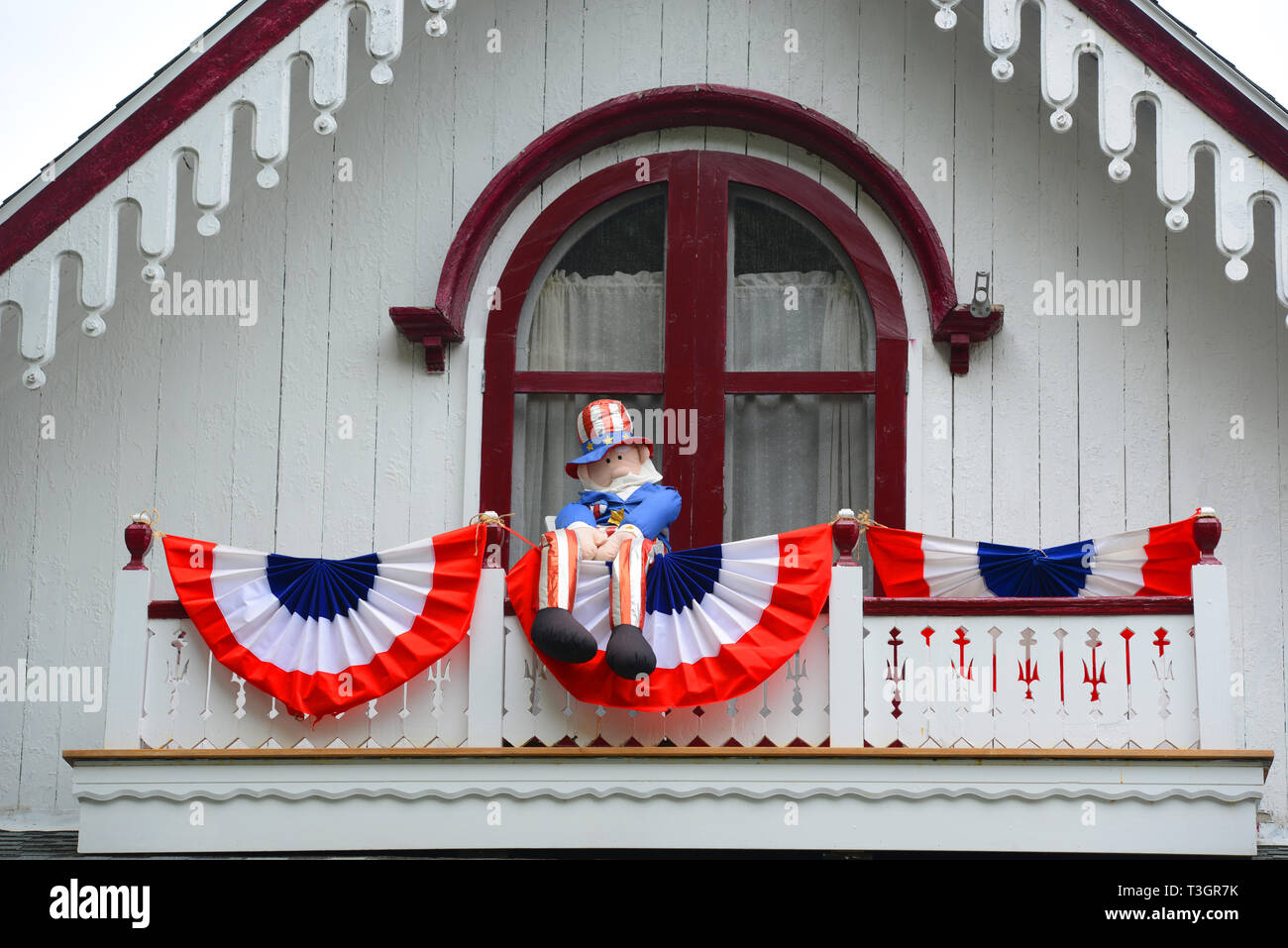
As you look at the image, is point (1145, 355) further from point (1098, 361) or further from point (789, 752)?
point (789, 752)

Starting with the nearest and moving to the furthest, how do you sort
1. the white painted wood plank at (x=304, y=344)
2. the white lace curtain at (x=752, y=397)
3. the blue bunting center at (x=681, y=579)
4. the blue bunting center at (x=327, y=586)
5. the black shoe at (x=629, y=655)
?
the black shoe at (x=629, y=655)
the blue bunting center at (x=681, y=579)
the blue bunting center at (x=327, y=586)
the white lace curtain at (x=752, y=397)
the white painted wood plank at (x=304, y=344)

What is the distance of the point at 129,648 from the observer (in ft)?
27.3

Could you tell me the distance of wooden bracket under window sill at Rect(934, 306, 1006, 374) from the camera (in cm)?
948

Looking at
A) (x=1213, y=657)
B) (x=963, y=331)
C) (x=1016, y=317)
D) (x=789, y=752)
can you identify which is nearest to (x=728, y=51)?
(x=963, y=331)

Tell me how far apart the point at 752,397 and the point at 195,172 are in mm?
3203

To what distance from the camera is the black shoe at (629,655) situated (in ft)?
25.7

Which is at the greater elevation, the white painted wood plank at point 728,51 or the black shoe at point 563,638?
the white painted wood plank at point 728,51

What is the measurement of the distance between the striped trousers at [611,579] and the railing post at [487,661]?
27cm

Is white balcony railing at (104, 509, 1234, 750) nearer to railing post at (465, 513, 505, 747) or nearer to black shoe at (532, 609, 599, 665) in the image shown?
railing post at (465, 513, 505, 747)

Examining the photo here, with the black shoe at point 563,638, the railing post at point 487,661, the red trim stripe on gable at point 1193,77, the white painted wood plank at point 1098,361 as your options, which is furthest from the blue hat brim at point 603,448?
the red trim stripe on gable at point 1193,77

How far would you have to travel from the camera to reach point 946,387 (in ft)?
31.7

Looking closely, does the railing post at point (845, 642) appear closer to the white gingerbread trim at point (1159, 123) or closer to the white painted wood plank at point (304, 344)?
the white gingerbread trim at point (1159, 123)
